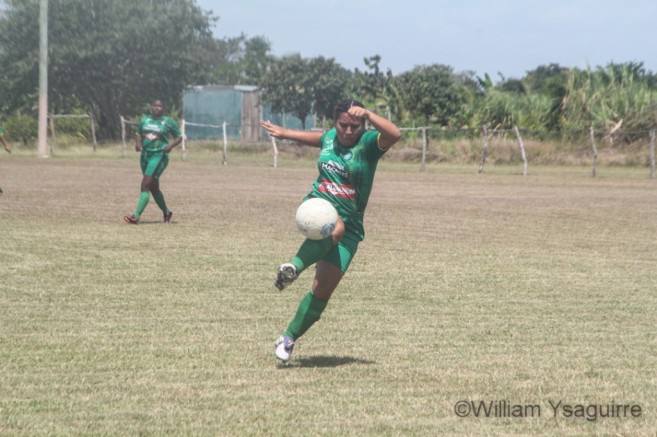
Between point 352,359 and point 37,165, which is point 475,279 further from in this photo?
point 37,165

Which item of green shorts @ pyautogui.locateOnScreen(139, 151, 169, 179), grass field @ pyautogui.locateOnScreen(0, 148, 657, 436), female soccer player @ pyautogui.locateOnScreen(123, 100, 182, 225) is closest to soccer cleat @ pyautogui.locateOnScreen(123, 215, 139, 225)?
female soccer player @ pyautogui.locateOnScreen(123, 100, 182, 225)

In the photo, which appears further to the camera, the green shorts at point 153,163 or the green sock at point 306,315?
the green shorts at point 153,163

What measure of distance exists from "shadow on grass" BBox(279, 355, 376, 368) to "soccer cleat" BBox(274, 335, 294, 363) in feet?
0.32

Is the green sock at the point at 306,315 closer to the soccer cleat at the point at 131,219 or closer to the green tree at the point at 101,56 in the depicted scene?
the soccer cleat at the point at 131,219

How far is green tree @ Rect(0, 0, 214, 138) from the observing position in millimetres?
67188

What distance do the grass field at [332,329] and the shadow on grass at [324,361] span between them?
0.07 ft

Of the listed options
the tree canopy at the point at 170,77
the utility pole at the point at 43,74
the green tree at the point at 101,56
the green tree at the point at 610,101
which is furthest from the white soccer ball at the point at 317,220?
the green tree at the point at 101,56

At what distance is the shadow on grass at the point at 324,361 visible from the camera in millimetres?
7879

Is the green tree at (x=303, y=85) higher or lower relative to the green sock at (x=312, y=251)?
higher

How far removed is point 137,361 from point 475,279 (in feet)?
19.2

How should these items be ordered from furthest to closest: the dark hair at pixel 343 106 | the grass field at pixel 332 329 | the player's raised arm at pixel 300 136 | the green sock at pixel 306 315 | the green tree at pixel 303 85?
the green tree at pixel 303 85, the player's raised arm at pixel 300 136, the green sock at pixel 306 315, the dark hair at pixel 343 106, the grass field at pixel 332 329

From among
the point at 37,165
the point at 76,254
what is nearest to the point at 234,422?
the point at 76,254

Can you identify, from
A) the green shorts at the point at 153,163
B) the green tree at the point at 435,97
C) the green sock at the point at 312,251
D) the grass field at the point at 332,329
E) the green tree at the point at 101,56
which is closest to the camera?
the grass field at the point at 332,329

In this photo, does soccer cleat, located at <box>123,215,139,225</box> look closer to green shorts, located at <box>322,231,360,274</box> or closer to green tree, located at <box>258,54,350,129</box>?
green shorts, located at <box>322,231,360,274</box>
